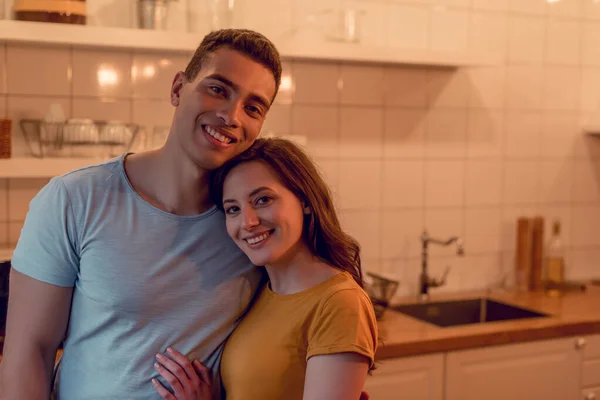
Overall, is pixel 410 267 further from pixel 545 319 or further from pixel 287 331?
pixel 287 331

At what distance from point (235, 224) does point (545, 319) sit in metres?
1.63

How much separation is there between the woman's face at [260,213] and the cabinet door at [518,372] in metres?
1.21

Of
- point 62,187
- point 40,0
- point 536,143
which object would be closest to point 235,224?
point 62,187

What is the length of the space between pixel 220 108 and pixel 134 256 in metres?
0.33

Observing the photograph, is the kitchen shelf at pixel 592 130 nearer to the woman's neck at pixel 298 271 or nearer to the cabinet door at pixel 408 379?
the cabinet door at pixel 408 379

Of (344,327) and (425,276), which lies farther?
(425,276)

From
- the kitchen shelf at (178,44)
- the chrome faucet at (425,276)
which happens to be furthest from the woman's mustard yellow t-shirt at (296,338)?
the chrome faucet at (425,276)

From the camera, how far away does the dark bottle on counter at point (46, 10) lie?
2262mm

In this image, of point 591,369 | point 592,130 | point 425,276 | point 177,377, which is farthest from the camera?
point 592,130

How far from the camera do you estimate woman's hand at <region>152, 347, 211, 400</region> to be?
1.46m

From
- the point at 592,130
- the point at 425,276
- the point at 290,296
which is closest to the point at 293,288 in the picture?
the point at 290,296

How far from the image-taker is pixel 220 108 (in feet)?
4.76

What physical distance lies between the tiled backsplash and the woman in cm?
121

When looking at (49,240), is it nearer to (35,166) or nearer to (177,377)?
(177,377)
